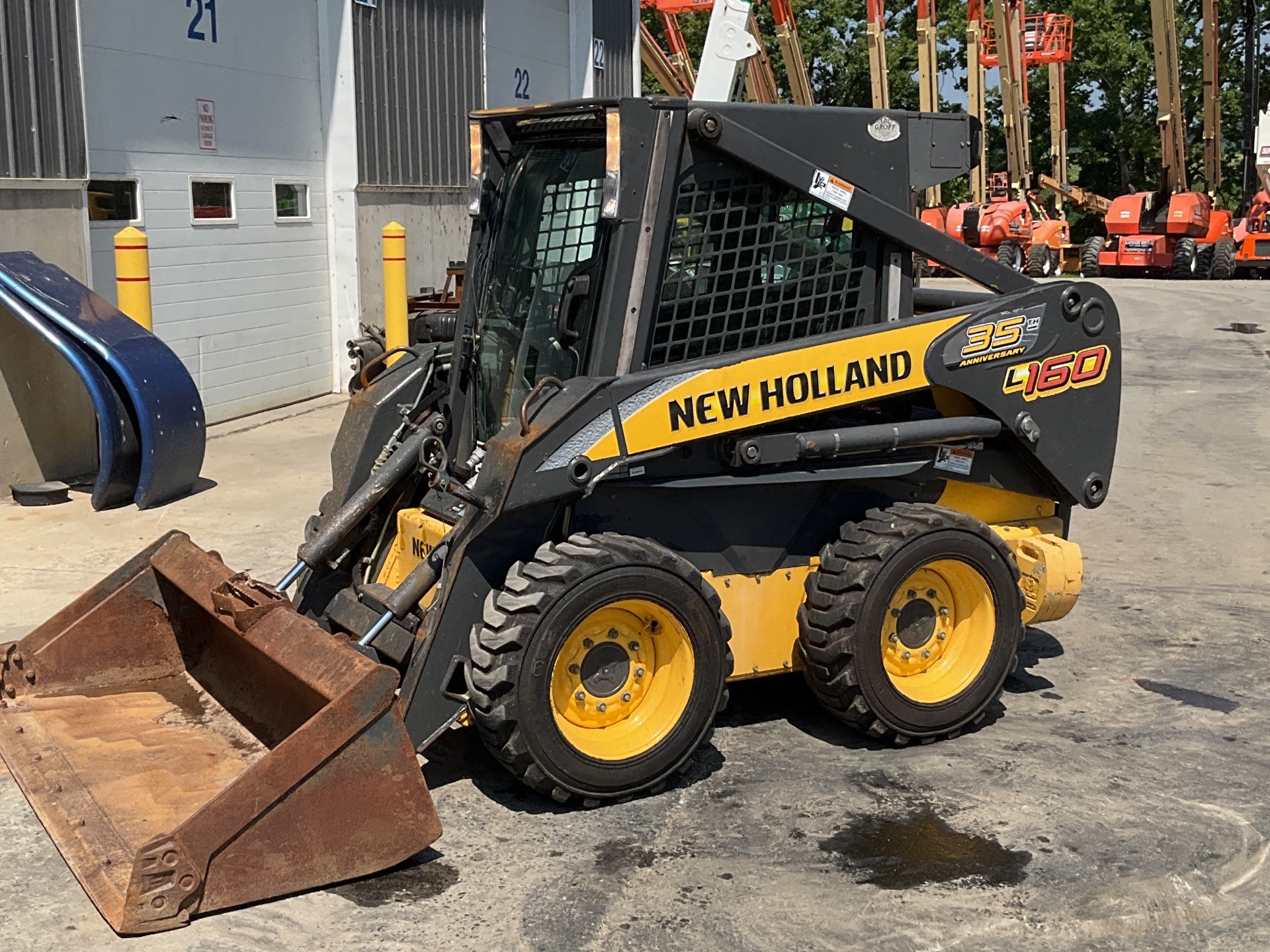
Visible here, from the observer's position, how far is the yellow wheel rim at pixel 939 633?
5.65 meters

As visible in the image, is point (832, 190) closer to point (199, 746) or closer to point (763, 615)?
point (763, 615)

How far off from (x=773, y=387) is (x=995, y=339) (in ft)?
3.32

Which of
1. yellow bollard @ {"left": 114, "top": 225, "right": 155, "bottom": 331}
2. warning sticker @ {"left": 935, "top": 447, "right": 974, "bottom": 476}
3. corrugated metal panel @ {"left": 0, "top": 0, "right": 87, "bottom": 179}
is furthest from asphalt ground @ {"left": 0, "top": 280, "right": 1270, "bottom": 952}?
corrugated metal panel @ {"left": 0, "top": 0, "right": 87, "bottom": 179}

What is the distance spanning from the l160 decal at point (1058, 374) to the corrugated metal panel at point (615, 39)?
50.2ft

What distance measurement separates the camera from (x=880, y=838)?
488cm

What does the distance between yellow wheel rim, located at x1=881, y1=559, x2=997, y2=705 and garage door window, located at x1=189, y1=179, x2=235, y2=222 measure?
890cm

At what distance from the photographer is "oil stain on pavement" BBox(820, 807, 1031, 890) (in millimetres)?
4605

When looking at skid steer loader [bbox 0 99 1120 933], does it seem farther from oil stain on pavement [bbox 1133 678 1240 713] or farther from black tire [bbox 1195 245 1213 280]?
black tire [bbox 1195 245 1213 280]

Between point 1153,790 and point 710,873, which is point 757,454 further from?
point 1153,790

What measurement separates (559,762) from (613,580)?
0.62 meters

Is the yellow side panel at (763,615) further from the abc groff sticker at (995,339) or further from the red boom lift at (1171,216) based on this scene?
the red boom lift at (1171,216)

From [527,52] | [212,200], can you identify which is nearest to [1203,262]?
[527,52]

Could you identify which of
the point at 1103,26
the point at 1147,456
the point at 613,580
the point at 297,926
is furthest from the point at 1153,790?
the point at 1103,26

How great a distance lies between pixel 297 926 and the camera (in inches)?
167
